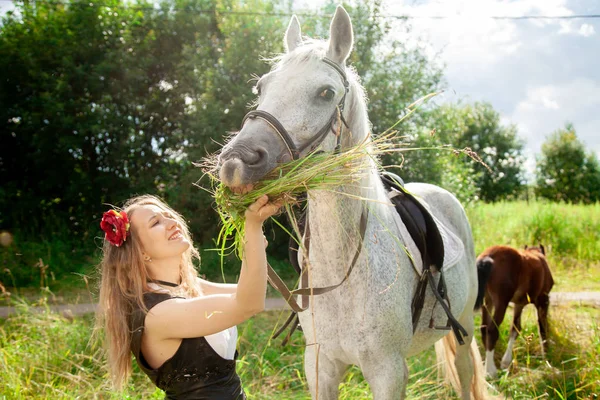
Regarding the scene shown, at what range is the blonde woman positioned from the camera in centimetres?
180

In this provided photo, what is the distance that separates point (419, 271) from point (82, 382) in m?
2.99

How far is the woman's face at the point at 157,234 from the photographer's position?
207 cm

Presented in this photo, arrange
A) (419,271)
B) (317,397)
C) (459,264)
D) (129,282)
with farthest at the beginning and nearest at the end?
(459,264) < (419,271) < (317,397) < (129,282)

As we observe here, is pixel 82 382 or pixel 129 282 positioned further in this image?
pixel 82 382

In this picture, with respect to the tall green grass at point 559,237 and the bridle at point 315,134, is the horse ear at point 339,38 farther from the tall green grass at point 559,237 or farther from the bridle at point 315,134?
the tall green grass at point 559,237

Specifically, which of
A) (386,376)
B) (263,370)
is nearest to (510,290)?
(263,370)

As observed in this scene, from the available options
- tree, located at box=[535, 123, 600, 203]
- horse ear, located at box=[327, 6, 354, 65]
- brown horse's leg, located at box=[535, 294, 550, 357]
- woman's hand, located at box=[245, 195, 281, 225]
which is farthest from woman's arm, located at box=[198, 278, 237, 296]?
tree, located at box=[535, 123, 600, 203]

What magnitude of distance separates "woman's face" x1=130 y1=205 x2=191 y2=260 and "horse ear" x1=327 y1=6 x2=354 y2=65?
1.05m

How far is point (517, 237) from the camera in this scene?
11641 millimetres

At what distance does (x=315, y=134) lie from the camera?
1861mm

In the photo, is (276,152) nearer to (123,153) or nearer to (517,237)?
(123,153)

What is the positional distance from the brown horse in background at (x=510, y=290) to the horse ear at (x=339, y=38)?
11.2 feet

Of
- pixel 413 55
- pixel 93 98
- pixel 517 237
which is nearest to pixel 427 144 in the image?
pixel 413 55

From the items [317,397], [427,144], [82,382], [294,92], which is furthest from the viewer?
[427,144]
